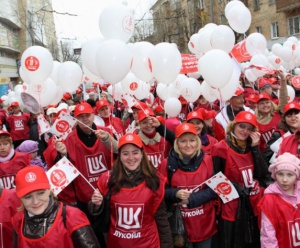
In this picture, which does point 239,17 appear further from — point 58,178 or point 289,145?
point 58,178

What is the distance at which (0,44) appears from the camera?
33.1 metres

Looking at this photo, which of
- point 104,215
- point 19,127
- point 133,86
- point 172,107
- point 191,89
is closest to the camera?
point 104,215

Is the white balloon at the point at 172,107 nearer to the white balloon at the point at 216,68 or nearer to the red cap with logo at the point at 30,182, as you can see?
the white balloon at the point at 216,68

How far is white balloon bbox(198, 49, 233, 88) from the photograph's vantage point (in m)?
4.60

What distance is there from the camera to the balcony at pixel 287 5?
22.5 meters

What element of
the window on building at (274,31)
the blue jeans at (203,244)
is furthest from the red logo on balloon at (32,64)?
the window on building at (274,31)

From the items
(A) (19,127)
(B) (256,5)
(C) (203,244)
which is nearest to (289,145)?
(C) (203,244)

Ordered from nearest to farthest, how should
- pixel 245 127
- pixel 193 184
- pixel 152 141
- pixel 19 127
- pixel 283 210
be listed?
pixel 283 210 → pixel 193 184 → pixel 245 127 → pixel 152 141 → pixel 19 127

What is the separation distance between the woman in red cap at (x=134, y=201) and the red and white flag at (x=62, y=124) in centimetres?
115

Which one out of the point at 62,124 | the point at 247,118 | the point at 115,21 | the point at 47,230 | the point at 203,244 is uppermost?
the point at 115,21

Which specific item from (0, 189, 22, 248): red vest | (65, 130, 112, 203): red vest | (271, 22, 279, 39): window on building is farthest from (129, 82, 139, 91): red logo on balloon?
(271, 22, 279, 39): window on building

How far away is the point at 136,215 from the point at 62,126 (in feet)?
5.39

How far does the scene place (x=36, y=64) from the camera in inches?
179

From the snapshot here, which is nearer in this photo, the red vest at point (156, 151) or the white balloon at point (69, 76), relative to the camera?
the red vest at point (156, 151)
